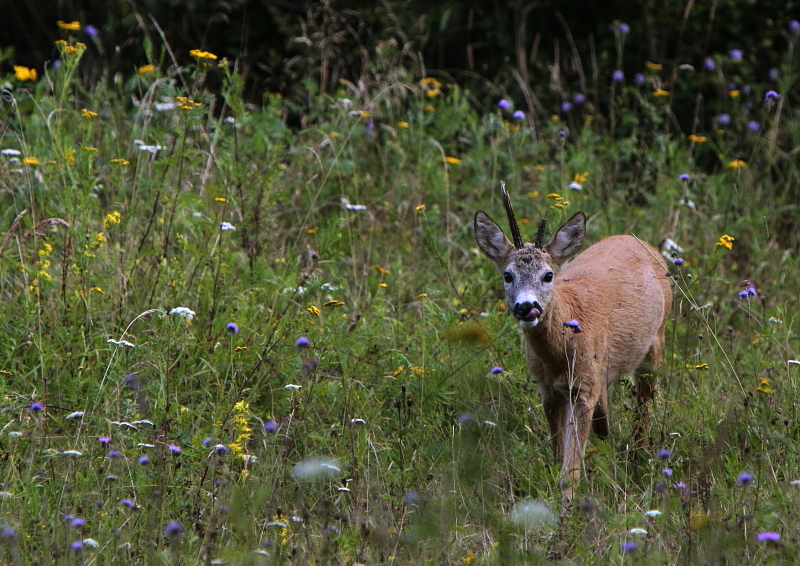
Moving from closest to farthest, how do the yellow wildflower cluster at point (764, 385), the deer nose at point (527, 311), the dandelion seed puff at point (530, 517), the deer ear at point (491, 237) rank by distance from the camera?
1. the dandelion seed puff at point (530, 517)
2. the deer nose at point (527, 311)
3. the yellow wildflower cluster at point (764, 385)
4. the deer ear at point (491, 237)

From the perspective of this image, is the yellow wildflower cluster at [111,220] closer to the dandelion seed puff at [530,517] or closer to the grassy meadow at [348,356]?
the grassy meadow at [348,356]

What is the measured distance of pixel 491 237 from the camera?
188 inches

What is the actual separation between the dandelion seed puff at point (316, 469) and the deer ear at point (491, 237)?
4.41ft

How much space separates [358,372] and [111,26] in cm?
580

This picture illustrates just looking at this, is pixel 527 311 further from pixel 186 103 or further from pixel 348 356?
pixel 186 103

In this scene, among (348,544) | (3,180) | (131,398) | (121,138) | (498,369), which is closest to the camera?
(348,544)

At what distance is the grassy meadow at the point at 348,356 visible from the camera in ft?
11.2

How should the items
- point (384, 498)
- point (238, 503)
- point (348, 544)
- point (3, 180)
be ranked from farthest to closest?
point (3, 180) < point (384, 498) < point (348, 544) < point (238, 503)

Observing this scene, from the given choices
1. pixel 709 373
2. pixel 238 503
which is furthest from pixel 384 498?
pixel 709 373

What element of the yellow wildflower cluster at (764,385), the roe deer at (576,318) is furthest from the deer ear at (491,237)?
the yellow wildflower cluster at (764,385)

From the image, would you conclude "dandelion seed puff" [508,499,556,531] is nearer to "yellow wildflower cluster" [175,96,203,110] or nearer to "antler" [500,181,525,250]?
"antler" [500,181,525,250]

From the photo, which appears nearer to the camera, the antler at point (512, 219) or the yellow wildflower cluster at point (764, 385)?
the antler at point (512, 219)

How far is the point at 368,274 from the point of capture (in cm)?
602

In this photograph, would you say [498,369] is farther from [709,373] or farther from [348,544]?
[348,544]
